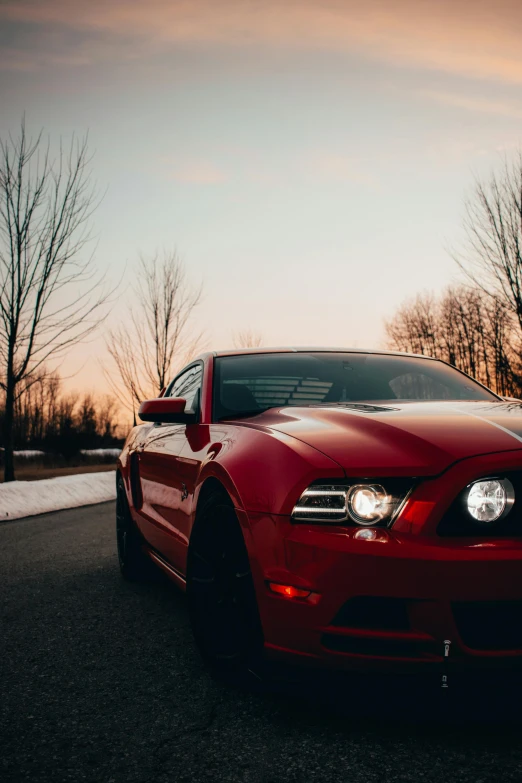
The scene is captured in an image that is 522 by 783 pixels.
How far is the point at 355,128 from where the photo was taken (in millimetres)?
10906

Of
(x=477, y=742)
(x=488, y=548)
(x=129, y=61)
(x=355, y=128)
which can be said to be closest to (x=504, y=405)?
(x=488, y=548)

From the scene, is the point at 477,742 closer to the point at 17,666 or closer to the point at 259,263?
the point at 17,666

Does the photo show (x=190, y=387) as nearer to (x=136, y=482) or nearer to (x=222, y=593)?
(x=136, y=482)

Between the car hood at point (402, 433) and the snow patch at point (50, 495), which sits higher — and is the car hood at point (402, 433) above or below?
above

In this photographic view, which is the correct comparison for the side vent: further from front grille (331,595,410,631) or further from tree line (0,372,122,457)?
tree line (0,372,122,457)

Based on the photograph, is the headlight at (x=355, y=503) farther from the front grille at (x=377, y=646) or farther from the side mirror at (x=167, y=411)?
the side mirror at (x=167, y=411)

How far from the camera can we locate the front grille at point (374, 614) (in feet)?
6.98

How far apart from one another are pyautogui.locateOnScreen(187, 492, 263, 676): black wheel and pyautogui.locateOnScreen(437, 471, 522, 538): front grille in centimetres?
73

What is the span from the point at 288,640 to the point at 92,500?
1076 cm

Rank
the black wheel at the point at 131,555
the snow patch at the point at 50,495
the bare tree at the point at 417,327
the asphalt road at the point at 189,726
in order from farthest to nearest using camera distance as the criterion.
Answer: the bare tree at the point at 417,327, the snow patch at the point at 50,495, the black wheel at the point at 131,555, the asphalt road at the point at 189,726

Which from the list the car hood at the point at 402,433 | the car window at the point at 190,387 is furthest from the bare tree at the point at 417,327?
the car hood at the point at 402,433

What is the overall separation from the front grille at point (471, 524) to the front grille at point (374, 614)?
26 centimetres

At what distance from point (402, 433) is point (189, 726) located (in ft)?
4.16

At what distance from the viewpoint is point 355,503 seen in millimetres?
2248
